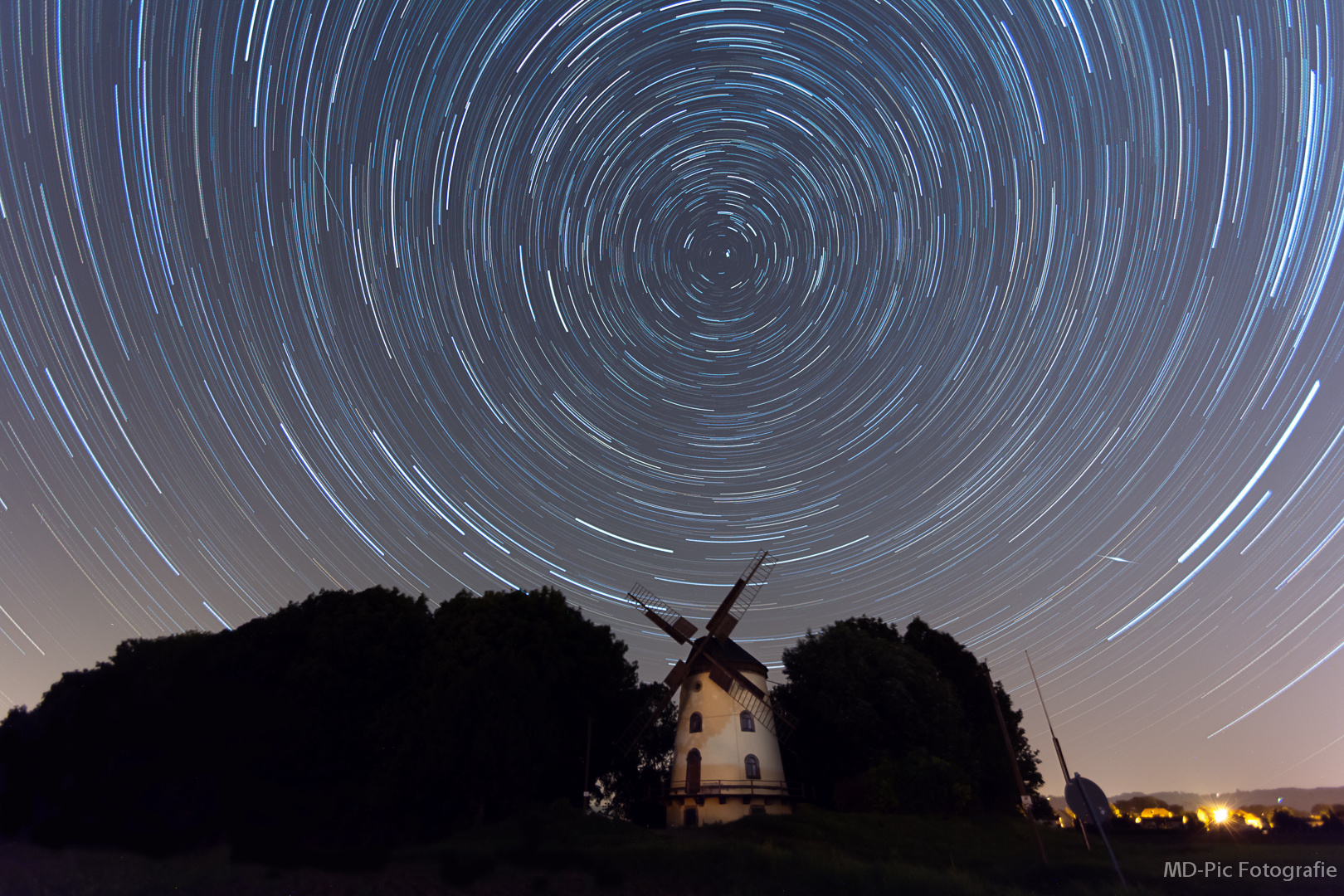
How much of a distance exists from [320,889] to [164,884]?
514cm

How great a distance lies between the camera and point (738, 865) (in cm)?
2075

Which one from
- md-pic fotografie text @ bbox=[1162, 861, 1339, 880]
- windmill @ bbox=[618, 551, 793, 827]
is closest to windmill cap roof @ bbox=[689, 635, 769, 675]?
windmill @ bbox=[618, 551, 793, 827]

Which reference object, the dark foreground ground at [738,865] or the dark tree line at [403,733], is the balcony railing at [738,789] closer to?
the dark tree line at [403,733]

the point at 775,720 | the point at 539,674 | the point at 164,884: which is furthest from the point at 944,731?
the point at 164,884

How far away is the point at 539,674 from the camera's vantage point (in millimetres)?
34688

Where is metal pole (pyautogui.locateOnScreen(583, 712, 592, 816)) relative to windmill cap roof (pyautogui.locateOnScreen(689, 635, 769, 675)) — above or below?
below

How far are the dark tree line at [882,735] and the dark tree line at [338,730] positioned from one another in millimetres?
10883

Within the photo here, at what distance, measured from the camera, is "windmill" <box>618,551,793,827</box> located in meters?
33.7

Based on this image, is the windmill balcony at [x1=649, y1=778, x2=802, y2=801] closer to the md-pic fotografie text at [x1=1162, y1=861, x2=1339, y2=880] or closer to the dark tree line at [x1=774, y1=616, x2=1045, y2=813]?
the dark tree line at [x1=774, y1=616, x2=1045, y2=813]

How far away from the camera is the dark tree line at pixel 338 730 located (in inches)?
1222

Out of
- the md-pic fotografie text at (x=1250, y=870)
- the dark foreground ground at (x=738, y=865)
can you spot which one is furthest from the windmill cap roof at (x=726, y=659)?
the md-pic fotografie text at (x=1250, y=870)

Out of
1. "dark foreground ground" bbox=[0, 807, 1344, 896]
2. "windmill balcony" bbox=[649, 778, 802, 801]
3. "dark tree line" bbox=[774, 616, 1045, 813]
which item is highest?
"dark tree line" bbox=[774, 616, 1045, 813]

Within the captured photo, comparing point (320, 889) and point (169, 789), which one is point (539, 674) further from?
point (169, 789)

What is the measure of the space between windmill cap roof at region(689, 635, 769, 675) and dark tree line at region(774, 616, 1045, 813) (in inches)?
101
